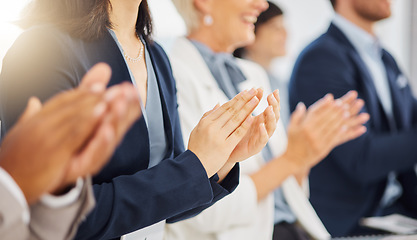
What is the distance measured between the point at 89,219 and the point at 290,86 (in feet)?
3.54

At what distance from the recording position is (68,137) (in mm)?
345

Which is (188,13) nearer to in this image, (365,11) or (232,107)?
(232,107)

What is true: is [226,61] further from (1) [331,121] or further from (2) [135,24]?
(2) [135,24]

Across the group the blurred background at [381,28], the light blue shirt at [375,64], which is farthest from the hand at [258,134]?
the blurred background at [381,28]

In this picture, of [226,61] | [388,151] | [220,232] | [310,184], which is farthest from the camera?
[310,184]

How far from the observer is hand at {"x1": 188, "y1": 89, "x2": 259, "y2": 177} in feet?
1.91

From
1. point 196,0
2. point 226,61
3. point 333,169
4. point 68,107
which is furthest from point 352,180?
point 68,107

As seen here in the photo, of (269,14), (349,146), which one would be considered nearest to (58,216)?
(349,146)

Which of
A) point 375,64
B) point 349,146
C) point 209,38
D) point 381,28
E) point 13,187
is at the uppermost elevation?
point 13,187

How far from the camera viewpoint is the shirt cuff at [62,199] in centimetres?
37

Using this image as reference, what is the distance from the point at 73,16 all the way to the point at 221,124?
0.73ft

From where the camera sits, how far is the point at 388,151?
1.36m

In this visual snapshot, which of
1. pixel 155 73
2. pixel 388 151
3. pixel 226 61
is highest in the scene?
pixel 155 73

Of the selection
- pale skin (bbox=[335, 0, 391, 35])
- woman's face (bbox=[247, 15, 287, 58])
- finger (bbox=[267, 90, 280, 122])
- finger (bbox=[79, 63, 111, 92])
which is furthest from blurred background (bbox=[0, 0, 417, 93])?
finger (bbox=[79, 63, 111, 92])
